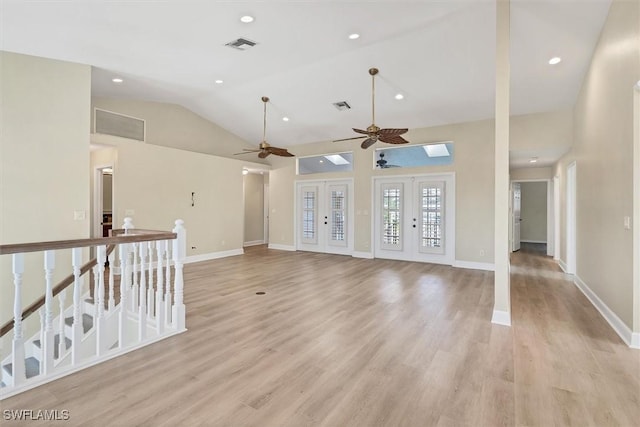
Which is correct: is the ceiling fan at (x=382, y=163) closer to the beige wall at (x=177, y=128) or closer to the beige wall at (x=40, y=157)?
the beige wall at (x=177, y=128)

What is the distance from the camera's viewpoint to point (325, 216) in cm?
899

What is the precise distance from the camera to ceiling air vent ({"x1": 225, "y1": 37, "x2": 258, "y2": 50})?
4397 mm

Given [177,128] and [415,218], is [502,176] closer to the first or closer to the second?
[415,218]

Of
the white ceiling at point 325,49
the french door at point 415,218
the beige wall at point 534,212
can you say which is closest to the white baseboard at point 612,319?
the french door at point 415,218

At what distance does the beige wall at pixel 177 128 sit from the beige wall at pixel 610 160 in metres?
7.98

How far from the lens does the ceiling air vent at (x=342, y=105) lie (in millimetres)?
6665

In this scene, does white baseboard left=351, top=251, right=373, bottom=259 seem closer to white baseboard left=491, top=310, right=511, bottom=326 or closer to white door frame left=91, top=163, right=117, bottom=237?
white baseboard left=491, top=310, right=511, bottom=326

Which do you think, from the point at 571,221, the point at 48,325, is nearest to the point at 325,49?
the point at 48,325

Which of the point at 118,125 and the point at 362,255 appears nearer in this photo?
the point at 118,125

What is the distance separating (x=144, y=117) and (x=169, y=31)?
11.2 ft

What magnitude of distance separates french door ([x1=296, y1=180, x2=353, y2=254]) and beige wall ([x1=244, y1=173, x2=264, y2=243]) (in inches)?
84.2

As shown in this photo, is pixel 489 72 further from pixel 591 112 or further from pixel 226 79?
pixel 226 79

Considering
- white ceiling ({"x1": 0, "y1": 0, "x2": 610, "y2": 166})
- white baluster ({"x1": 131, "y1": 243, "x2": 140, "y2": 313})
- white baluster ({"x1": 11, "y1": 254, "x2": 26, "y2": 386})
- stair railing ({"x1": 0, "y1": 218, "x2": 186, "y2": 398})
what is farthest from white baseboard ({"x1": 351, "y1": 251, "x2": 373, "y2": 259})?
white baluster ({"x1": 11, "y1": 254, "x2": 26, "y2": 386})

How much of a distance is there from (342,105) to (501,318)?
5.12 metres
